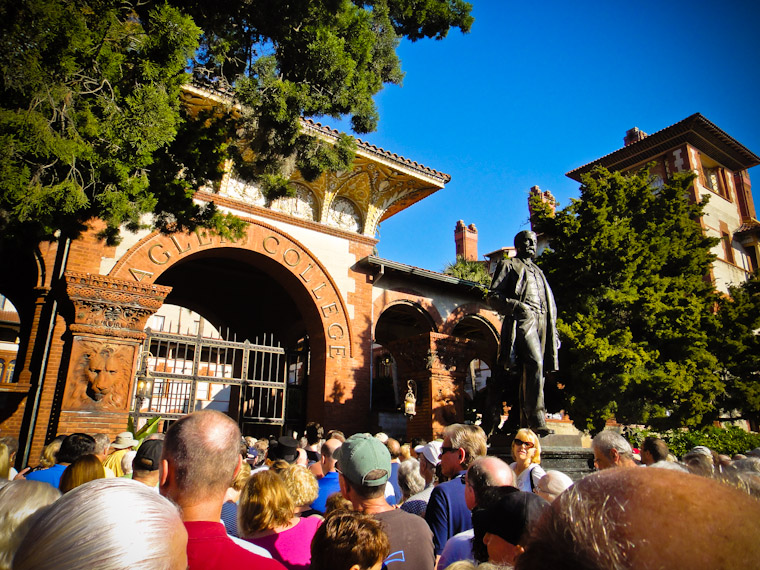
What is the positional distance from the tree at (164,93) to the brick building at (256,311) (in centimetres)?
212

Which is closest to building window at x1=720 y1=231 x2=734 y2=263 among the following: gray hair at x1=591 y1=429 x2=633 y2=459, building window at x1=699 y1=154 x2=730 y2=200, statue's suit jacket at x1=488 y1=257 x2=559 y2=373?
building window at x1=699 y1=154 x2=730 y2=200

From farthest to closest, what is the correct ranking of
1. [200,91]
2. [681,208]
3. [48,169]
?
1. [681,208]
2. [200,91]
3. [48,169]

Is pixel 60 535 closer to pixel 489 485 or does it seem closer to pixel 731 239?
pixel 489 485

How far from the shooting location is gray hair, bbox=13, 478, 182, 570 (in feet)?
3.74

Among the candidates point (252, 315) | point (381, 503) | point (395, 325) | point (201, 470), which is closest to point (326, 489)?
point (381, 503)

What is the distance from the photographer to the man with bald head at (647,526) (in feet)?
2.19

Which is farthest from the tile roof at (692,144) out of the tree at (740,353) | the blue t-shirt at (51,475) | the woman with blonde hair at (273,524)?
the woman with blonde hair at (273,524)

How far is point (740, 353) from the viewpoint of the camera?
1409cm

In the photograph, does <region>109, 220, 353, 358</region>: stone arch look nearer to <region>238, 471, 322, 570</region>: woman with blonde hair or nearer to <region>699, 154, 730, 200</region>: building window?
<region>238, 471, 322, 570</region>: woman with blonde hair

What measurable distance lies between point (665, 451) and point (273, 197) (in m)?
5.52

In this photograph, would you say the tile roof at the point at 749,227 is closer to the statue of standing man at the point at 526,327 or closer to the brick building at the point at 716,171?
the brick building at the point at 716,171

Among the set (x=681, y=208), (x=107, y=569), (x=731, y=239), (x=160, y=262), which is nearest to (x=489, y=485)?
(x=107, y=569)

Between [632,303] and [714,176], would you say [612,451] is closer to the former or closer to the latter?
[632,303]

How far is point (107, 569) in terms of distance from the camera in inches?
44.7
